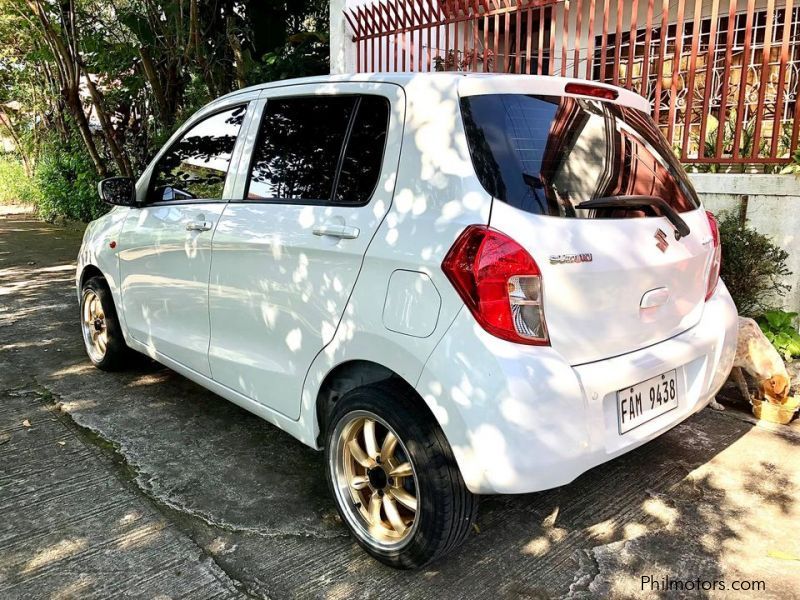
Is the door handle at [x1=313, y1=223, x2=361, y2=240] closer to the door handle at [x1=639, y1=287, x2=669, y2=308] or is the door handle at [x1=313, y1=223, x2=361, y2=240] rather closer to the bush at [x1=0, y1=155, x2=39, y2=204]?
the door handle at [x1=639, y1=287, x2=669, y2=308]

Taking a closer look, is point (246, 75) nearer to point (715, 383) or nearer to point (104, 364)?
point (104, 364)

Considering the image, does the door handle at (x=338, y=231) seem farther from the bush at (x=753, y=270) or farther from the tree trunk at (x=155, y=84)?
the tree trunk at (x=155, y=84)

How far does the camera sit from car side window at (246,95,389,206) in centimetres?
258

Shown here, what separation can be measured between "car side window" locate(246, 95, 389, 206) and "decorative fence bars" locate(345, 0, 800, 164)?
10.8 ft

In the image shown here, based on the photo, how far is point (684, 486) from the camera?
3.08m

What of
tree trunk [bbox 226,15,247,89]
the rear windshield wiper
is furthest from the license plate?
tree trunk [bbox 226,15,247,89]

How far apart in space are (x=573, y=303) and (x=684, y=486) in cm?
148

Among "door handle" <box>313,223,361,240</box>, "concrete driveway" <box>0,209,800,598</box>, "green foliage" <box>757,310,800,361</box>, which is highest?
"door handle" <box>313,223,361,240</box>

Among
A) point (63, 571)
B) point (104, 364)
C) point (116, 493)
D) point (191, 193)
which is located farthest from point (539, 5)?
point (63, 571)

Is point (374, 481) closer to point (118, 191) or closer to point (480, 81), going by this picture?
point (480, 81)

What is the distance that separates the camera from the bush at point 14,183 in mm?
16703

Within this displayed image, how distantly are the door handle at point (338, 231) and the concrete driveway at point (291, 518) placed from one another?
1234 mm

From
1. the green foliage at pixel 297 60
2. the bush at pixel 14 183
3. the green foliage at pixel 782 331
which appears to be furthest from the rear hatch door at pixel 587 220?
the bush at pixel 14 183

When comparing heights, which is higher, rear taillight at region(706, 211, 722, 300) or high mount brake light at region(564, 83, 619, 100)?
high mount brake light at region(564, 83, 619, 100)
